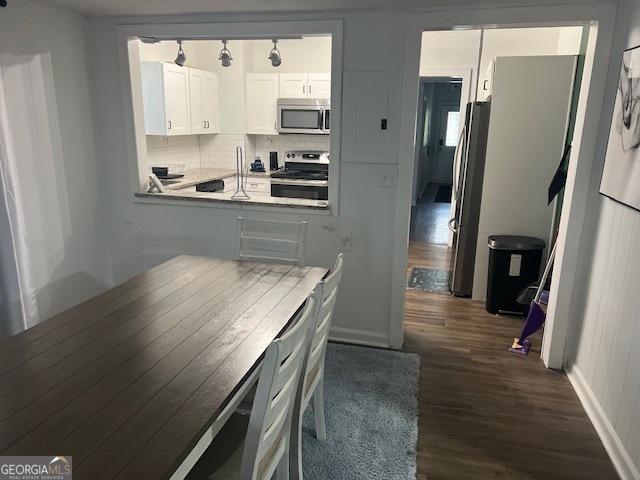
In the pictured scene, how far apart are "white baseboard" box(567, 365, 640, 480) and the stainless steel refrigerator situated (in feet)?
4.41

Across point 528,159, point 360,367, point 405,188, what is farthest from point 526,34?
point 360,367

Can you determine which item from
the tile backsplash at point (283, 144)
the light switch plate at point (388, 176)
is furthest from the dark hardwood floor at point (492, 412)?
the tile backsplash at point (283, 144)

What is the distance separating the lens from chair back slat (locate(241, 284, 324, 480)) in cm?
118

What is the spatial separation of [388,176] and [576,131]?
110 cm

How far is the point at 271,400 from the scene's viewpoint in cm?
121

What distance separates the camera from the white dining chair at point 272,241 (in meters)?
2.64

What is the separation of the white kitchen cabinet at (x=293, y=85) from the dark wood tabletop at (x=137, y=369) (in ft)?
11.6

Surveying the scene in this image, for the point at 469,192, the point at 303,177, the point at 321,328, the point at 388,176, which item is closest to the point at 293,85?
the point at 303,177

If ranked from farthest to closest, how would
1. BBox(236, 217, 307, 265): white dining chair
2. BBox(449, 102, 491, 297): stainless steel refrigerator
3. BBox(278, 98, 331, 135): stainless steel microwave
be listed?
BBox(278, 98, 331, 135): stainless steel microwave
BBox(449, 102, 491, 297): stainless steel refrigerator
BBox(236, 217, 307, 265): white dining chair

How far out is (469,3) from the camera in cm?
250

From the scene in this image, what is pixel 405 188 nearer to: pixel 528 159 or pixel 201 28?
pixel 528 159

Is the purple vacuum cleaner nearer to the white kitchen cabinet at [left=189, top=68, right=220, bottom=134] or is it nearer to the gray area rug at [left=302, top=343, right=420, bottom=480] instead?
the gray area rug at [left=302, top=343, right=420, bottom=480]

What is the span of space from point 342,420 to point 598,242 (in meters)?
1.71

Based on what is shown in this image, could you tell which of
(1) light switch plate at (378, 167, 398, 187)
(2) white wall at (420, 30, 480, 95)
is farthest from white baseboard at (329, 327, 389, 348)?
(2) white wall at (420, 30, 480, 95)
